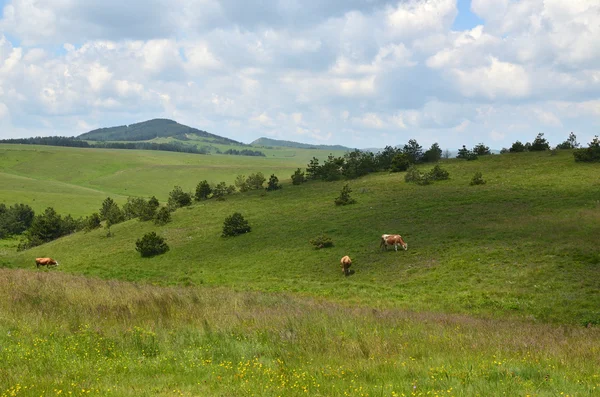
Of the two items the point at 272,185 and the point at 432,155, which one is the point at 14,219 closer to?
the point at 272,185

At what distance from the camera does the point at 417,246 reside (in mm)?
32688

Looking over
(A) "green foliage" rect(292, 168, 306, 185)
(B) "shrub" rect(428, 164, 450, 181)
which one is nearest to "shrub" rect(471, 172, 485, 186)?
(B) "shrub" rect(428, 164, 450, 181)

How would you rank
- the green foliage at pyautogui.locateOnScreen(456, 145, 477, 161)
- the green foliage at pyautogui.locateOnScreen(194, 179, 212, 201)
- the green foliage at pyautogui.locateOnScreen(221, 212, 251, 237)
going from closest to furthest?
the green foliage at pyautogui.locateOnScreen(221, 212, 251, 237) < the green foliage at pyautogui.locateOnScreen(456, 145, 477, 161) < the green foliage at pyautogui.locateOnScreen(194, 179, 212, 201)

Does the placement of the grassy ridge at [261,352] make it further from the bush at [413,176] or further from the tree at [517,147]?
the tree at [517,147]

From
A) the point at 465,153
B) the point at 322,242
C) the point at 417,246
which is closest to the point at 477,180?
the point at 465,153

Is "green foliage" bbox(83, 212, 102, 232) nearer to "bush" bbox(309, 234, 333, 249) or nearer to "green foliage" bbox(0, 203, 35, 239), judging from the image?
"green foliage" bbox(0, 203, 35, 239)

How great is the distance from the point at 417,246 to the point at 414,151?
44.4 meters

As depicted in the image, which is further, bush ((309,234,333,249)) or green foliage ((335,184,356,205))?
green foliage ((335,184,356,205))

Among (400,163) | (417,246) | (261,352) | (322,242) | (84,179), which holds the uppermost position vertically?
(400,163)

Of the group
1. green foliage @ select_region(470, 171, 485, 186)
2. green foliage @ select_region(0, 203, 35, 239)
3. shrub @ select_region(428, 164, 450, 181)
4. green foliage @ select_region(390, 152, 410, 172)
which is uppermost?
green foliage @ select_region(390, 152, 410, 172)

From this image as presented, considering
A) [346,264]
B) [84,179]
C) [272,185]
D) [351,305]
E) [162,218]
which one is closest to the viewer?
[351,305]

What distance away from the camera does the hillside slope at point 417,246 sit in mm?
21672

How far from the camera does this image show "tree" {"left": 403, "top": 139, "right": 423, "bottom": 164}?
71831 millimetres

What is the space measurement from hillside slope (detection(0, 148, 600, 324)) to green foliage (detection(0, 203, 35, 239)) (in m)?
33.9
